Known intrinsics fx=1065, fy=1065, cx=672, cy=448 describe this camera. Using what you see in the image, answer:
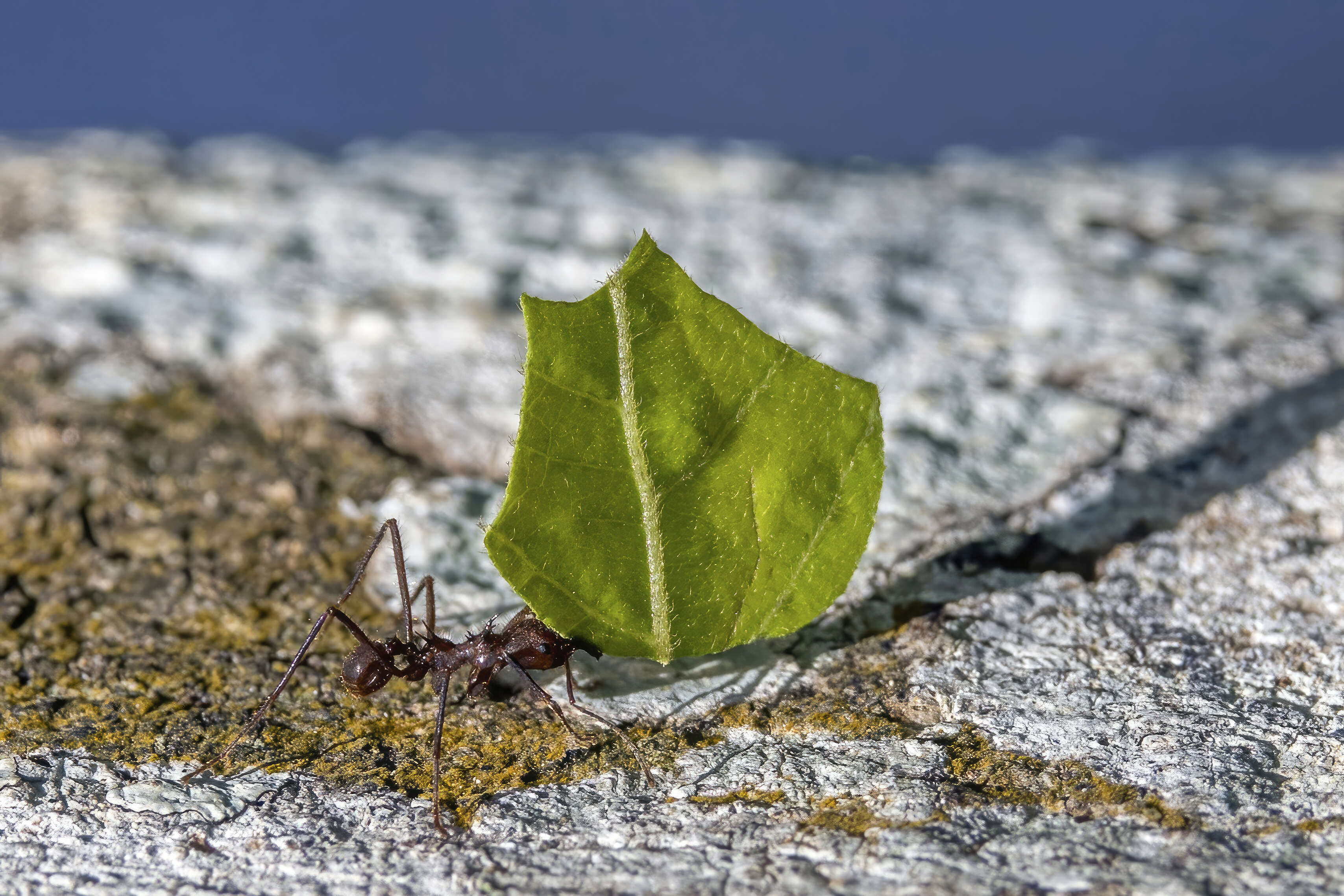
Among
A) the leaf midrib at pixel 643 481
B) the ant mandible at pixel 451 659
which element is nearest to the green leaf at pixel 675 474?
the leaf midrib at pixel 643 481

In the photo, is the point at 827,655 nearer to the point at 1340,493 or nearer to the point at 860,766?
the point at 860,766

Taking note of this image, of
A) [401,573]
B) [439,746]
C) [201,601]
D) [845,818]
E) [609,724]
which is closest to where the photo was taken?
[845,818]

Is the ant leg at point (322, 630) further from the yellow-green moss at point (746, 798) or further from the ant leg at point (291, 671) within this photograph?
the yellow-green moss at point (746, 798)

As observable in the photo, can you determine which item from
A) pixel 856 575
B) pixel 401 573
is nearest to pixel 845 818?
pixel 856 575

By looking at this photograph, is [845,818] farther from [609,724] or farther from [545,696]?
[545,696]

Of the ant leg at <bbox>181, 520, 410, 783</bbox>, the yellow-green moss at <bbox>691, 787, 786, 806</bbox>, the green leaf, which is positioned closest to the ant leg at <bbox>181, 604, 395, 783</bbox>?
the ant leg at <bbox>181, 520, 410, 783</bbox>

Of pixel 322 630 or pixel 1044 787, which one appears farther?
pixel 322 630
